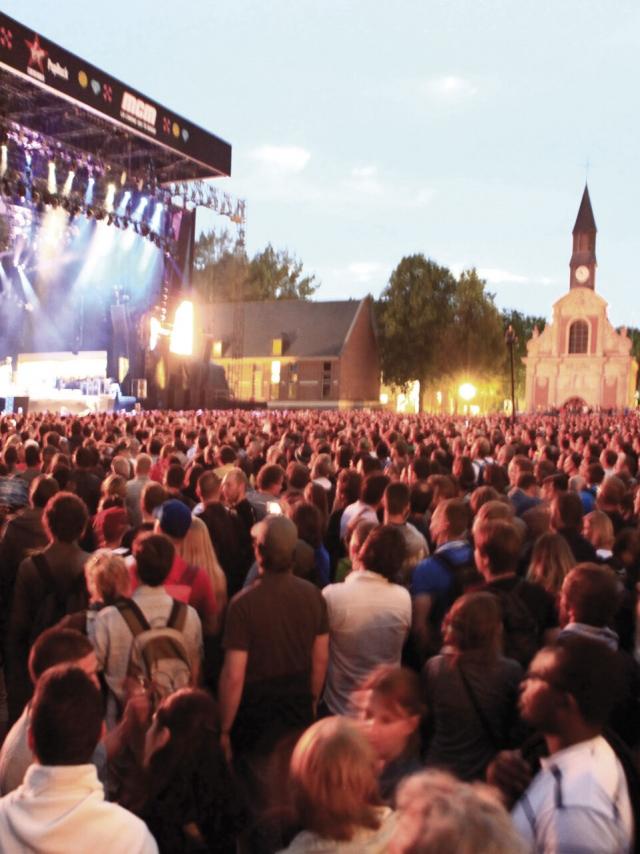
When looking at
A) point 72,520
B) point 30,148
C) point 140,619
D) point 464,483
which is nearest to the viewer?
point 140,619

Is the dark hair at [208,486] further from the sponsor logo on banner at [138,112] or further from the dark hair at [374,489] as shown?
the sponsor logo on banner at [138,112]

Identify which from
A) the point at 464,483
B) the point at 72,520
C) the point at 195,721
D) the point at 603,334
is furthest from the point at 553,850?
the point at 603,334

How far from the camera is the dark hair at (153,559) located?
406cm

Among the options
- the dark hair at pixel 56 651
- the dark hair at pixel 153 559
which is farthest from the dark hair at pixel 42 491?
the dark hair at pixel 56 651

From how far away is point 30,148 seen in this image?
30609 mm

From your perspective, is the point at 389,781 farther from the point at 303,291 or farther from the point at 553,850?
the point at 303,291

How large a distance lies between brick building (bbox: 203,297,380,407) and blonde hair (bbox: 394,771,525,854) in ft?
183

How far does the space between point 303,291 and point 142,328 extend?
44783mm

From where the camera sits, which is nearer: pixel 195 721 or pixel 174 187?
pixel 195 721

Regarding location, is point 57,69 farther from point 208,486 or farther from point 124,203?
point 208,486

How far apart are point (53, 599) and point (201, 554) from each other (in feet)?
3.03

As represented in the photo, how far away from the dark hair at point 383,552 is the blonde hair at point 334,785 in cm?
221

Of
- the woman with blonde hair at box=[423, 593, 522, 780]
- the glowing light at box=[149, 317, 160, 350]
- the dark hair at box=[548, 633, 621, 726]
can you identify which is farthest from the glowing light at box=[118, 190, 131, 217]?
the dark hair at box=[548, 633, 621, 726]

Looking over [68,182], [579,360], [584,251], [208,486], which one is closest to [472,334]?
[579,360]
